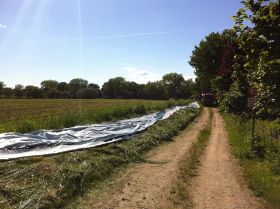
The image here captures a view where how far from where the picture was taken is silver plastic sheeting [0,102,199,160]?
35.6ft

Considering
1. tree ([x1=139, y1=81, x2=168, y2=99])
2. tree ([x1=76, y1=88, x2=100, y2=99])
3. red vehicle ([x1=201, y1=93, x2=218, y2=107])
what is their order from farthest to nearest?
tree ([x1=139, y1=81, x2=168, y2=99])
tree ([x1=76, y1=88, x2=100, y2=99])
red vehicle ([x1=201, y1=93, x2=218, y2=107])

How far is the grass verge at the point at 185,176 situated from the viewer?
294 inches

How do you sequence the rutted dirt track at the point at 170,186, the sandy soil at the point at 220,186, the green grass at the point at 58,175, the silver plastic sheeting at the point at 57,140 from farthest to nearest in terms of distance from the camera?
the silver plastic sheeting at the point at 57,140
the sandy soil at the point at 220,186
the rutted dirt track at the point at 170,186
the green grass at the point at 58,175

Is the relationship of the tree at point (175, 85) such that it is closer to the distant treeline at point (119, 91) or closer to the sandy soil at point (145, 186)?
the distant treeline at point (119, 91)

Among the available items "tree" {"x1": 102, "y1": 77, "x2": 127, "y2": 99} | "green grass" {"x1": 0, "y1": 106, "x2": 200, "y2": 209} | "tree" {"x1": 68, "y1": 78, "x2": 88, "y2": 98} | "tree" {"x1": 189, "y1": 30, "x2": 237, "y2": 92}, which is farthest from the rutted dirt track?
"tree" {"x1": 68, "y1": 78, "x2": 88, "y2": 98}

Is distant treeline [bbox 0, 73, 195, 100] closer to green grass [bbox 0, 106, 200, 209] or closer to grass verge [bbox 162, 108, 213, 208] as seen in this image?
grass verge [bbox 162, 108, 213, 208]

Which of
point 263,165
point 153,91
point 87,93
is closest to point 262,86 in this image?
point 263,165

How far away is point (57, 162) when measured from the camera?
9.70 meters

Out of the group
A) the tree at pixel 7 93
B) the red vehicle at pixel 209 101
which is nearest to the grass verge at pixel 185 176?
the red vehicle at pixel 209 101

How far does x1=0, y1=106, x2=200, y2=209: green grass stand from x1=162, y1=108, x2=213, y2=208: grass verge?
73.2 inches

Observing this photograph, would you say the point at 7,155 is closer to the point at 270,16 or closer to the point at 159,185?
the point at 159,185

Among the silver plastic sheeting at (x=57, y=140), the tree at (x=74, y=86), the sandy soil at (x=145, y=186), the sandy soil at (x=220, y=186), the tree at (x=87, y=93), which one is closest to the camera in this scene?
the sandy soil at (x=145, y=186)

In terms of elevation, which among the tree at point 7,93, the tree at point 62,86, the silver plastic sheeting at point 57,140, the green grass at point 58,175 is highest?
the tree at point 62,86

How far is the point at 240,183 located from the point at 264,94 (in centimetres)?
378
